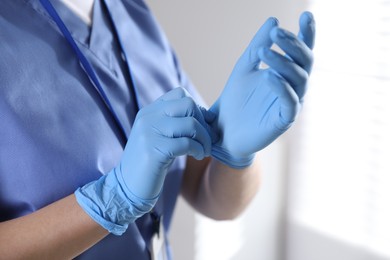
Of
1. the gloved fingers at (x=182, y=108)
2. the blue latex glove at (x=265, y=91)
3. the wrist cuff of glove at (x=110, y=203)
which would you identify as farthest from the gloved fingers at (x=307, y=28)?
the wrist cuff of glove at (x=110, y=203)

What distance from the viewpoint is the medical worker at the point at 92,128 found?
0.68m

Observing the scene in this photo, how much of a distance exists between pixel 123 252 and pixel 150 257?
6 centimetres

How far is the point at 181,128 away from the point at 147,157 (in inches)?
2.5

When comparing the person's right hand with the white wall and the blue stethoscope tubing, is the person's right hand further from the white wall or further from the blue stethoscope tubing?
the white wall

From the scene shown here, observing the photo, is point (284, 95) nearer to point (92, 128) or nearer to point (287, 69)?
point (287, 69)

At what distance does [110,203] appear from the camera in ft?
2.41

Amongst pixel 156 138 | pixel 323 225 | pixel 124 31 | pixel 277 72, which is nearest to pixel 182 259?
pixel 323 225

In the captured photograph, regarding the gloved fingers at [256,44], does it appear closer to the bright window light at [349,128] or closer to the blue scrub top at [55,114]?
the blue scrub top at [55,114]

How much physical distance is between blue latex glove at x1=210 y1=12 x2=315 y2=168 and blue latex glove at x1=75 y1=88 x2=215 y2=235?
0.13ft

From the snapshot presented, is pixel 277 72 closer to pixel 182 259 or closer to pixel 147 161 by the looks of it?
pixel 147 161

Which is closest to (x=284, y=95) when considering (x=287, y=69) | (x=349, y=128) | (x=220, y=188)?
(x=287, y=69)

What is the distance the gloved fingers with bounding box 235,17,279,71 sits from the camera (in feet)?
2.19

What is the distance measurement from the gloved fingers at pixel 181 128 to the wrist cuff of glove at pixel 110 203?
107 mm

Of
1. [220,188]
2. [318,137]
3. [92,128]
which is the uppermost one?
[92,128]
